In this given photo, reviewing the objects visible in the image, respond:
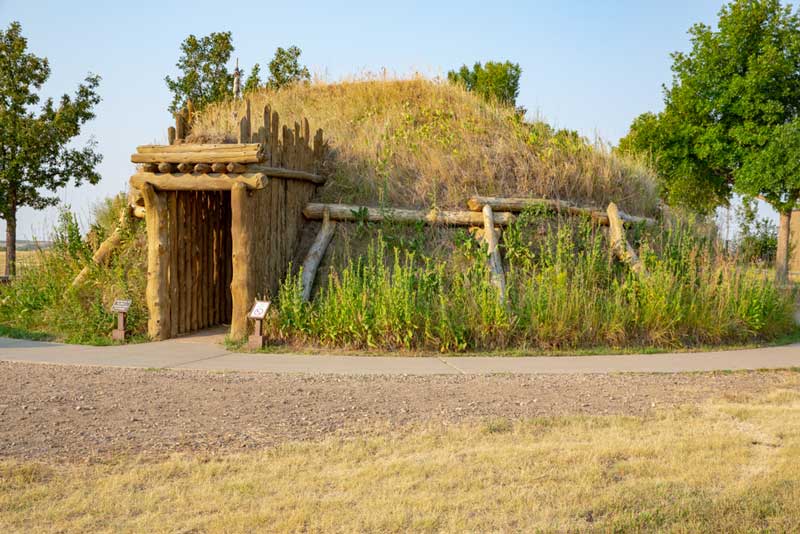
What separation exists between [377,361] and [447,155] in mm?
5074

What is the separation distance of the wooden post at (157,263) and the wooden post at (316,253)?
1.91 meters

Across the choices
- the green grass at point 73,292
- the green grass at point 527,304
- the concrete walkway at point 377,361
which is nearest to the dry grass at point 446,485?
the concrete walkway at point 377,361

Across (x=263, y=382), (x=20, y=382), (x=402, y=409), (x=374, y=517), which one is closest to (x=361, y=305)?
(x=263, y=382)

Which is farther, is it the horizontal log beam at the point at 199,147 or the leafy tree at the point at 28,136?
the leafy tree at the point at 28,136

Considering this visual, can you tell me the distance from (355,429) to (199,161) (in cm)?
550

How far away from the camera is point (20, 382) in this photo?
25.6 ft

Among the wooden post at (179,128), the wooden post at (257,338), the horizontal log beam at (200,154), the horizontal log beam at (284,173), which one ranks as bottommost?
the wooden post at (257,338)

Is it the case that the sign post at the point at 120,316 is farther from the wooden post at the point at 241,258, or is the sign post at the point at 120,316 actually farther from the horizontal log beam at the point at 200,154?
the horizontal log beam at the point at 200,154

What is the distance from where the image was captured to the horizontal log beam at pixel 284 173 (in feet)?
33.6

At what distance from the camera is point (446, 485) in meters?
4.71

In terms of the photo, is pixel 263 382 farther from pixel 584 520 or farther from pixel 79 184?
pixel 79 184

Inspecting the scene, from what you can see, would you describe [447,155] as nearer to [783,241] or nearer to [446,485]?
[446,485]

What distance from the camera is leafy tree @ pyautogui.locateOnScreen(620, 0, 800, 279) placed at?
2125 cm

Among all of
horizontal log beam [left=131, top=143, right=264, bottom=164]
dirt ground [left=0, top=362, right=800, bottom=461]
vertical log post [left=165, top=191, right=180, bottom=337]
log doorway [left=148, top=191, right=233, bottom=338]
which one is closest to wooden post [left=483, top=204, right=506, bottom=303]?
dirt ground [left=0, top=362, right=800, bottom=461]
